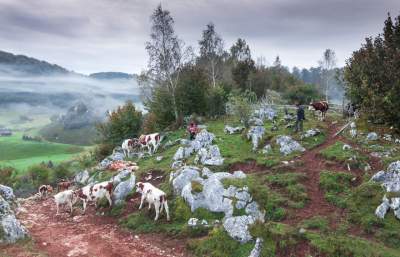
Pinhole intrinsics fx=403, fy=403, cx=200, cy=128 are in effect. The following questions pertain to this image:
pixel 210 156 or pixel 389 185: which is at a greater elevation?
pixel 389 185

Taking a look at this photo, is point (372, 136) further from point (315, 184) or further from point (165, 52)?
point (165, 52)

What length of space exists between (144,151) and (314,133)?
16385 mm

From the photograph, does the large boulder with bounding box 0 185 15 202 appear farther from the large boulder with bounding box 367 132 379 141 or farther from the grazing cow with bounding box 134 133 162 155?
the large boulder with bounding box 367 132 379 141

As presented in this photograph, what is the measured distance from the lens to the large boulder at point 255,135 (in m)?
32.6

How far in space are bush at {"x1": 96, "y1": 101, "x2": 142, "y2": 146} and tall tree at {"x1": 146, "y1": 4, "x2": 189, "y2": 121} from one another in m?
6.20

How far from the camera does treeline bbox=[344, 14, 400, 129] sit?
2241cm

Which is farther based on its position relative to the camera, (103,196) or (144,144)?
(144,144)

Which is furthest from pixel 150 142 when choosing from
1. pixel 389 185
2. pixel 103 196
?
pixel 389 185

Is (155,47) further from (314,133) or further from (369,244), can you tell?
(369,244)

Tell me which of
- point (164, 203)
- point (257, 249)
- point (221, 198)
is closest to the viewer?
point (257, 249)

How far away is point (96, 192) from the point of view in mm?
27484

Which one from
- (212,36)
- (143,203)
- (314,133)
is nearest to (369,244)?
(143,203)

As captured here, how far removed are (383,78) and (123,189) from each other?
59.5 feet

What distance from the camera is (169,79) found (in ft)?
160
